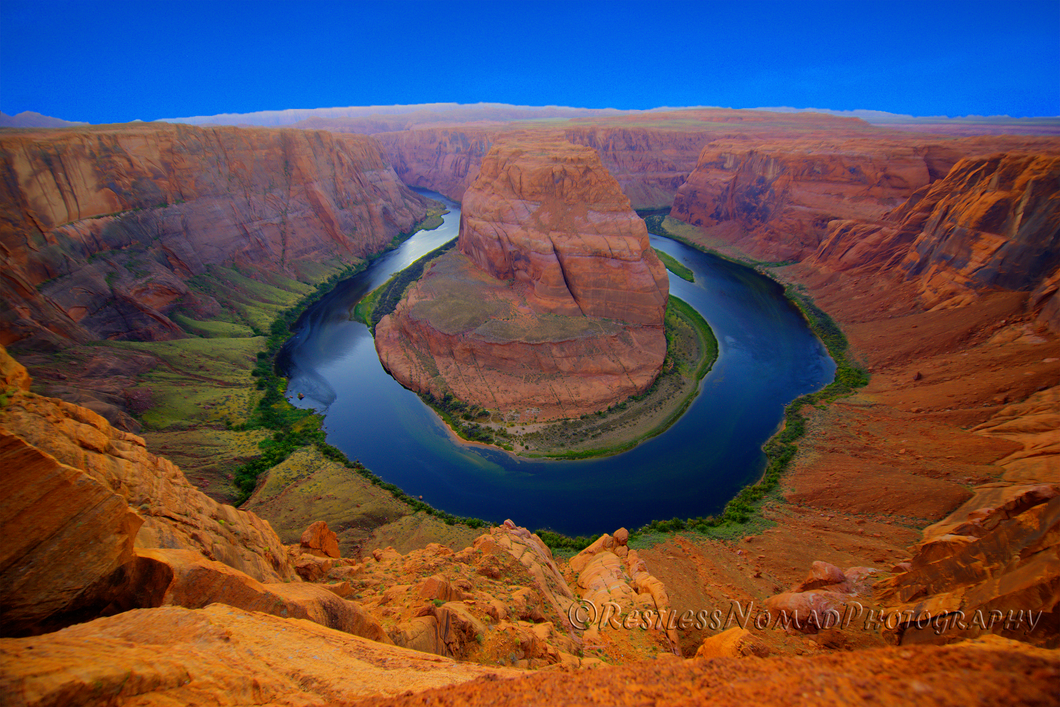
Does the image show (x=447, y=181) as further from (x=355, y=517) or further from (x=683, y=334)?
(x=355, y=517)

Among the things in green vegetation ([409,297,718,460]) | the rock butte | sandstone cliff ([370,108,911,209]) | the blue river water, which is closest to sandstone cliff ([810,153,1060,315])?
the blue river water

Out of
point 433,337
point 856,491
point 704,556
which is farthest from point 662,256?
point 704,556

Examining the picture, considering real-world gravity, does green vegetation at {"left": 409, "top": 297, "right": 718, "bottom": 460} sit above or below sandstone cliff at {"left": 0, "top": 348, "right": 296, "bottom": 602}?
below

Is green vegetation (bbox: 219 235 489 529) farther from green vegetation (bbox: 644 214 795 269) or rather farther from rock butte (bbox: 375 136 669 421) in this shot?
green vegetation (bbox: 644 214 795 269)

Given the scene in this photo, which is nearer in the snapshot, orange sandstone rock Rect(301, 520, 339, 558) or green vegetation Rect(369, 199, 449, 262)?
orange sandstone rock Rect(301, 520, 339, 558)

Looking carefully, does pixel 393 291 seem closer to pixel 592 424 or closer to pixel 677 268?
pixel 592 424

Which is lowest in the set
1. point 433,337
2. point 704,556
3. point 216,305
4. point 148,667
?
point 704,556
